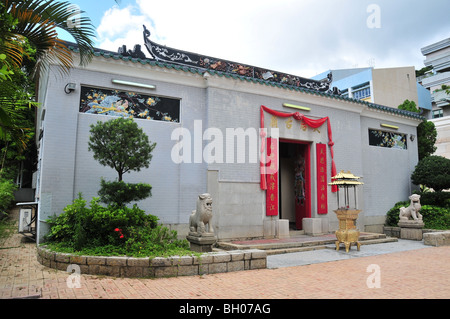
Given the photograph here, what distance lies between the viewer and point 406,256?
840cm

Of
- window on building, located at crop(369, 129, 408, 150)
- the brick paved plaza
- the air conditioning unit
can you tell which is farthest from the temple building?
the brick paved plaza

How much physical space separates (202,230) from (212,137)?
3.40 metres

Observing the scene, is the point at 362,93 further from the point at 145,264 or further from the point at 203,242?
the point at 145,264

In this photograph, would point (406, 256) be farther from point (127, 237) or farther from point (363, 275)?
point (127, 237)

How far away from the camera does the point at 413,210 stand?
11.2m

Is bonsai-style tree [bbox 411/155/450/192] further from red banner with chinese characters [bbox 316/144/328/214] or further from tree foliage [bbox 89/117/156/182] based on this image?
tree foliage [bbox 89/117/156/182]

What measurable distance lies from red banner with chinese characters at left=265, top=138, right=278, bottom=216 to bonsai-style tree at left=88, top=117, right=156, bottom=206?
458 cm

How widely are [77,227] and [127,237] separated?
1.00m

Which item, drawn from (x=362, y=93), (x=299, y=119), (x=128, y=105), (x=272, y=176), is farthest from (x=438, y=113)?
(x=128, y=105)

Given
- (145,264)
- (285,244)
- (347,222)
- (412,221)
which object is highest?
(347,222)

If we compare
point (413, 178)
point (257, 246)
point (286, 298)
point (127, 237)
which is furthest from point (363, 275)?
point (413, 178)

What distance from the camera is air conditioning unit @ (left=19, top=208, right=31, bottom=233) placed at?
8.55 metres

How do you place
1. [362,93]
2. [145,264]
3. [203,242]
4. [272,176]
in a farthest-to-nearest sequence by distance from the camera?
[362,93] < [272,176] < [203,242] < [145,264]

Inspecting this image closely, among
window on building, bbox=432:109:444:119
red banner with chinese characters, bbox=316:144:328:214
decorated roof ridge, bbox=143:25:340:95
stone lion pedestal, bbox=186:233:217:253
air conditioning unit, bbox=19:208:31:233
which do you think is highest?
window on building, bbox=432:109:444:119
